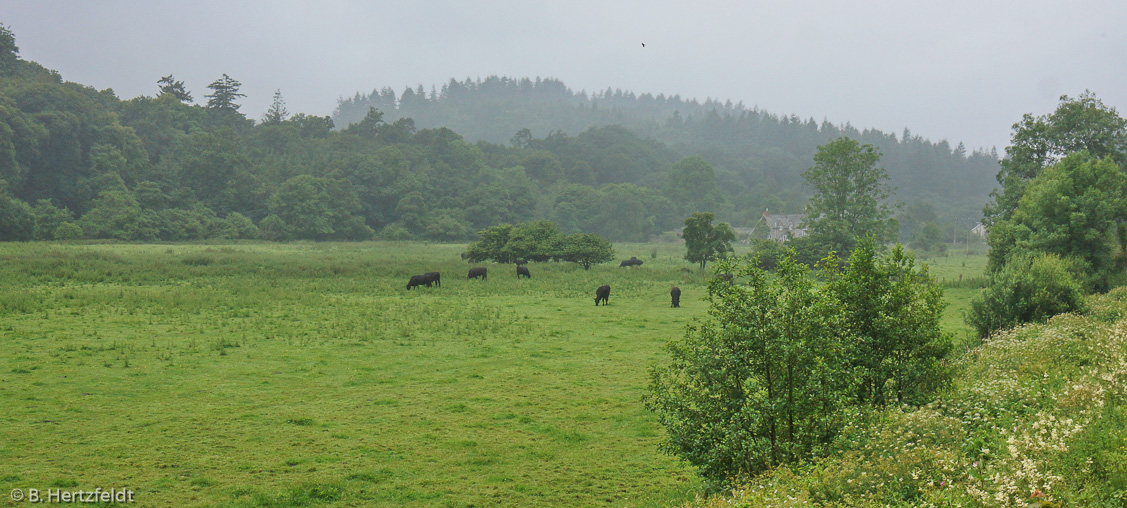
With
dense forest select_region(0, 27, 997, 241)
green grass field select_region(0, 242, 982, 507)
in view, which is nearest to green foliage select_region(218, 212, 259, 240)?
dense forest select_region(0, 27, 997, 241)

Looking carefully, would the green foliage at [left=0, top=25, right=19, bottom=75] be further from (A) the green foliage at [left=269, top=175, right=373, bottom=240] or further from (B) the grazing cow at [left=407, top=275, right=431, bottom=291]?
(B) the grazing cow at [left=407, top=275, right=431, bottom=291]

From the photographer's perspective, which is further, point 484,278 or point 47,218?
point 47,218

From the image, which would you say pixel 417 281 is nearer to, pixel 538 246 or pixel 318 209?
pixel 538 246

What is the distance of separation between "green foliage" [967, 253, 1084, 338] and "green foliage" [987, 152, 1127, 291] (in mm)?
8534

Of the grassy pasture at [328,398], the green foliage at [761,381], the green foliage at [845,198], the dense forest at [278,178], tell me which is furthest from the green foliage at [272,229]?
the green foliage at [761,381]

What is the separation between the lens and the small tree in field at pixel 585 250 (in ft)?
169

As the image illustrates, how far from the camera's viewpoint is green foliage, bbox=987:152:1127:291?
27.5m

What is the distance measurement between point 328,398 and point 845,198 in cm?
5165

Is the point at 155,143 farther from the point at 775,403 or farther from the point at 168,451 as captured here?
the point at 775,403

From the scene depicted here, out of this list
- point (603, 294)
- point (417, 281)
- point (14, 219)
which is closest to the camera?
point (603, 294)

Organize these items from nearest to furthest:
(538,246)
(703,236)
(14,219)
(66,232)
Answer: (703,236)
(538,246)
(14,219)
(66,232)

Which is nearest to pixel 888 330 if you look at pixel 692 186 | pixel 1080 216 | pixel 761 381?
pixel 761 381

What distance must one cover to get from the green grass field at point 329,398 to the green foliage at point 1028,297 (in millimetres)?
9337

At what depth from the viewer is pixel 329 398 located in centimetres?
1470
